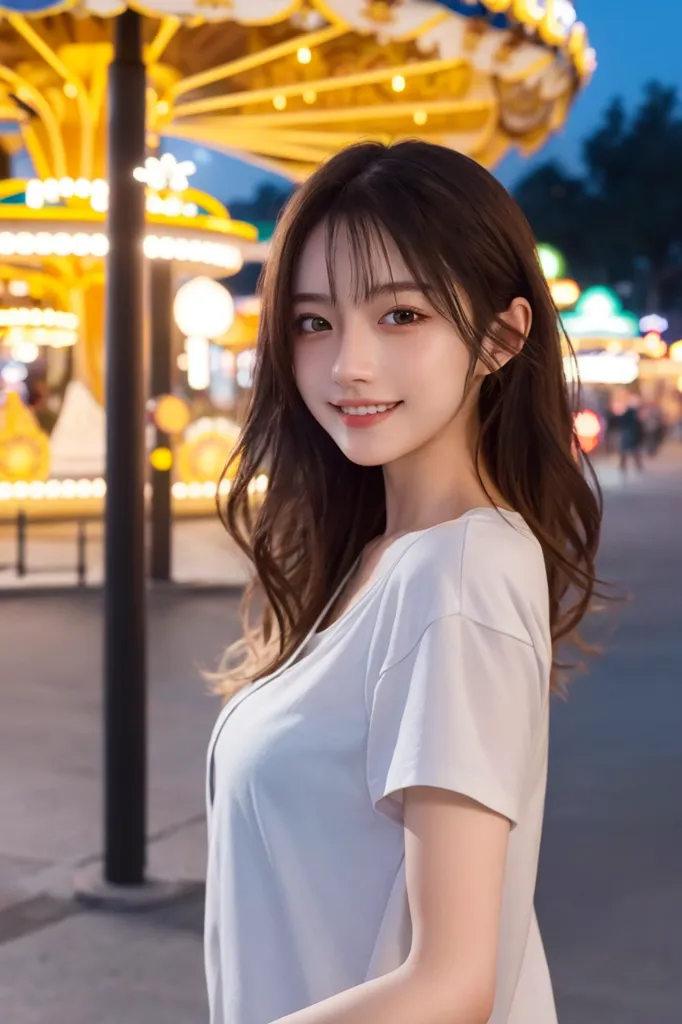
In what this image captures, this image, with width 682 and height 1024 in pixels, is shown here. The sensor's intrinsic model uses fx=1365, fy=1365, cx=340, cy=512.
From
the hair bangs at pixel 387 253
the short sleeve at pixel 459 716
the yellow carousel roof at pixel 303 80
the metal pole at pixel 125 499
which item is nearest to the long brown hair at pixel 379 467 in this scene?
the hair bangs at pixel 387 253

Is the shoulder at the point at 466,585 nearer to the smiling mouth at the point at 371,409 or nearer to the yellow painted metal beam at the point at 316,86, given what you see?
the smiling mouth at the point at 371,409

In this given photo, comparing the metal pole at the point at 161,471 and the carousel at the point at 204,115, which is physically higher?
the carousel at the point at 204,115

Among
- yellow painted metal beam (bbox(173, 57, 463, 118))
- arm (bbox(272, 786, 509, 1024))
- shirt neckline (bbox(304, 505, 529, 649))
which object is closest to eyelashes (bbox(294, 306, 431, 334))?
shirt neckline (bbox(304, 505, 529, 649))

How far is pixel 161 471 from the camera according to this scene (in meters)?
11.6

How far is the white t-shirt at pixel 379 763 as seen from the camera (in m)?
1.25

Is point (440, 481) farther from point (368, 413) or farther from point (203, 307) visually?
point (203, 307)

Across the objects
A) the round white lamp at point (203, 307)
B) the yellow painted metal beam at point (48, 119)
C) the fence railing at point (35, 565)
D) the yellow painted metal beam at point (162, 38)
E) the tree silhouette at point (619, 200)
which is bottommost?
the fence railing at point (35, 565)

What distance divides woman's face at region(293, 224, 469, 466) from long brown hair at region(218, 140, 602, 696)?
0.02 metres

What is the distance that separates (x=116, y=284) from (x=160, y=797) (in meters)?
2.14

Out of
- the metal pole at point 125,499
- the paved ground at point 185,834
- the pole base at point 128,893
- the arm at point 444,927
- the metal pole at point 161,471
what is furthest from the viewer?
the metal pole at point 161,471

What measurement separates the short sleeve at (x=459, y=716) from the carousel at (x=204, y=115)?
973cm

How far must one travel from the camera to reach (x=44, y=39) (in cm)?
1565

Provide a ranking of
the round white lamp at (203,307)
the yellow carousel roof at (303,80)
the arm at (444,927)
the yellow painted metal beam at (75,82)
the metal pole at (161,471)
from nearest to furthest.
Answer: the arm at (444,927) < the metal pole at (161,471) < the round white lamp at (203,307) < the yellow carousel roof at (303,80) < the yellow painted metal beam at (75,82)

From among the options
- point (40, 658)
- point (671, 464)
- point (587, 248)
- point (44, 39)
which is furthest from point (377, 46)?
point (587, 248)
